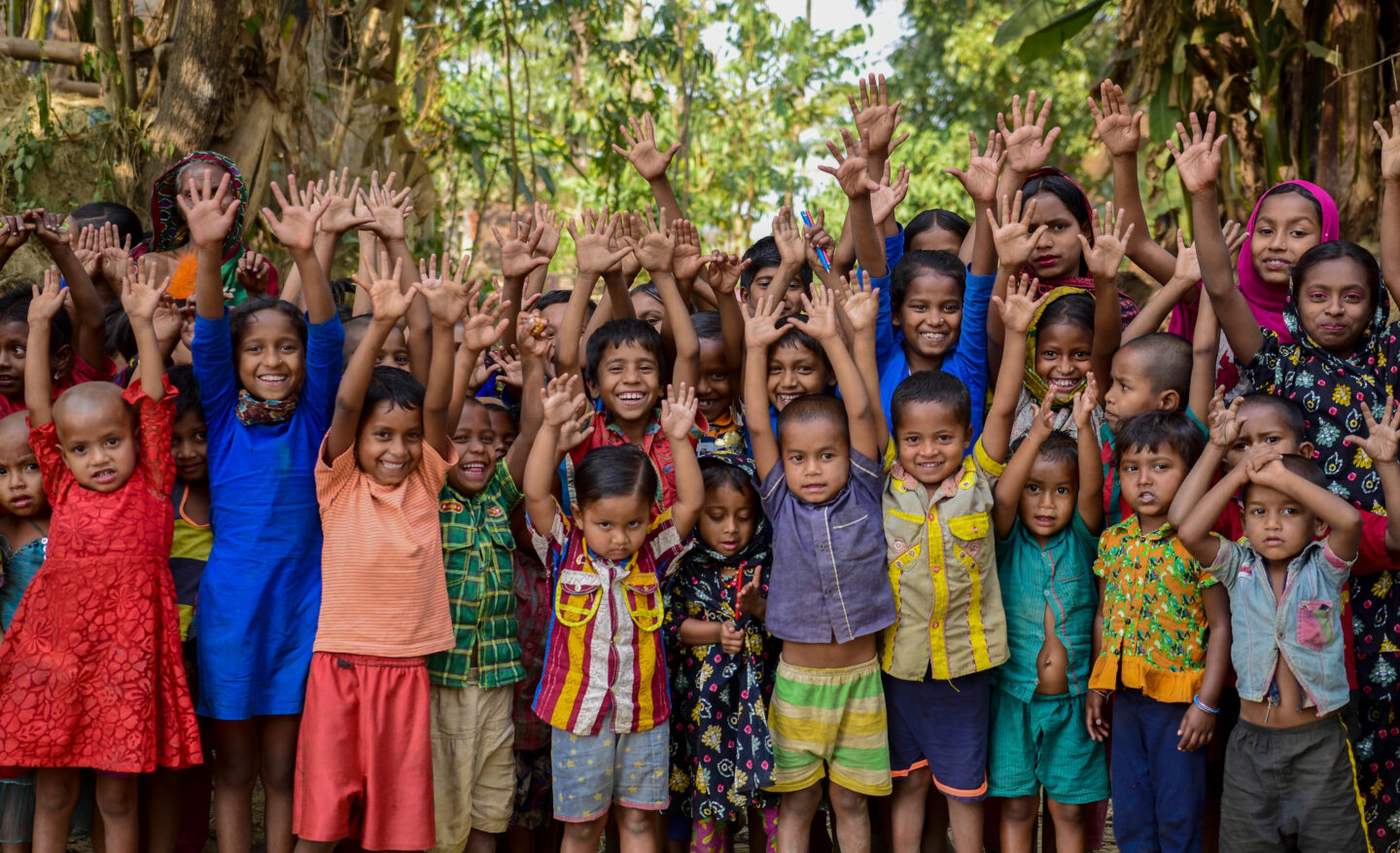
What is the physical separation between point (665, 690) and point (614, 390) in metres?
0.90

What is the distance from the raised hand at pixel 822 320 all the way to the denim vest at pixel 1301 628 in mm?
1242

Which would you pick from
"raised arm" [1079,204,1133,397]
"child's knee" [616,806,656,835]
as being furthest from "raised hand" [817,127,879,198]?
"child's knee" [616,806,656,835]

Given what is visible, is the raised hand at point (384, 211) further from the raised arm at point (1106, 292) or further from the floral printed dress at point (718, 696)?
the raised arm at point (1106, 292)

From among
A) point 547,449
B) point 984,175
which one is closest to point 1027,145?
point 984,175

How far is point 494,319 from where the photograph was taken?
341 cm

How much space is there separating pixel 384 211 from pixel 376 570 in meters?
1.14

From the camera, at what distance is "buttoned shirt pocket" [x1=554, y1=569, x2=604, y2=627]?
333cm

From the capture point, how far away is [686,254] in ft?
12.9

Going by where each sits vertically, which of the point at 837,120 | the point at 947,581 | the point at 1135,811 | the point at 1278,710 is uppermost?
the point at 837,120

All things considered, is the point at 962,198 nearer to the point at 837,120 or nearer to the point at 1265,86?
the point at 837,120

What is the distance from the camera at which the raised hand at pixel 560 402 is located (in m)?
3.26

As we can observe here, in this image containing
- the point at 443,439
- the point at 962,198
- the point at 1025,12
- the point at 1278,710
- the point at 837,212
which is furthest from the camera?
the point at 837,212

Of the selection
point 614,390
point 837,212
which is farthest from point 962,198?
point 614,390

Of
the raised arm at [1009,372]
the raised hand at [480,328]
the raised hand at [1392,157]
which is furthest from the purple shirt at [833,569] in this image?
the raised hand at [1392,157]
